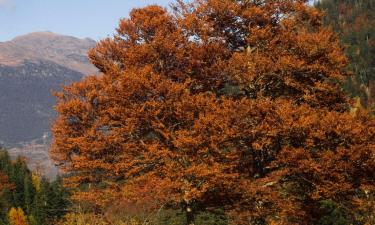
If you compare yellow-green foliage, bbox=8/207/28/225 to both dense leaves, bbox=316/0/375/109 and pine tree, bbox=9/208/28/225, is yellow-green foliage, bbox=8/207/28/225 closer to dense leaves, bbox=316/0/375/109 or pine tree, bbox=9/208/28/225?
pine tree, bbox=9/208/28/225

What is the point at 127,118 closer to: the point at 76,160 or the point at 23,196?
the point at 76,160

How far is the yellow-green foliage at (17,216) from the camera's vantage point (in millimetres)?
91719

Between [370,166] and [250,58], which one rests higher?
[250,58]

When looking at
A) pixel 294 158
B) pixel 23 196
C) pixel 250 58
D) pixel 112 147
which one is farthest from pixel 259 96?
pixel 23 196

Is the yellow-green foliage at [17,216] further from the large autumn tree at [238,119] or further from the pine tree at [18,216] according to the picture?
the large autumn tree at [238,119]

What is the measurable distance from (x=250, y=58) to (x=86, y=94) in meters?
18.5

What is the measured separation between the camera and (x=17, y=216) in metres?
94.3

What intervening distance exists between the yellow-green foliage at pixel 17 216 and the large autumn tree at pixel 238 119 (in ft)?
227

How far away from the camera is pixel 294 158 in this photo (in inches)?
878

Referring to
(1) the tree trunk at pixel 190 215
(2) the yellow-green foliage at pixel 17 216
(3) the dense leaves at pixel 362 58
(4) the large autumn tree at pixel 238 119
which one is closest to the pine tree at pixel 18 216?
(2) the yellow-green foliage at pixel 17 216

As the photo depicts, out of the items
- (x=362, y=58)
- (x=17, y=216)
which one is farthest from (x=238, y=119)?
(x=362, y=58)

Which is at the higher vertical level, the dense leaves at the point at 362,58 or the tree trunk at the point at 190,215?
the dense leaves at the point at 362,58

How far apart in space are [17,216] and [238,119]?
268ft

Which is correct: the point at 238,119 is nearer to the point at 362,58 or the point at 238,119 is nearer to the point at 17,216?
the point at 17,216
